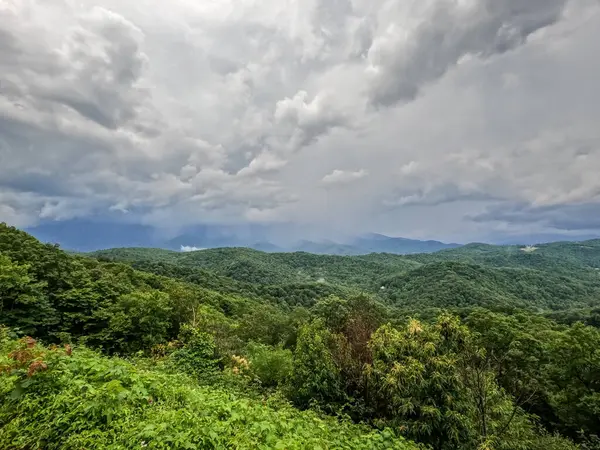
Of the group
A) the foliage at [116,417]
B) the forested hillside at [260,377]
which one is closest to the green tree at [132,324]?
the forested hillside at [260,377]

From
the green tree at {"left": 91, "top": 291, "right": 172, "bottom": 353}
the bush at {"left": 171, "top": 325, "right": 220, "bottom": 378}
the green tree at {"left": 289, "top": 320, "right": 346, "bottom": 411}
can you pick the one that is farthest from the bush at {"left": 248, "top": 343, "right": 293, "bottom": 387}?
the green tree at {"left": 91, "top": 291, "right": 172, "bottom": 353}

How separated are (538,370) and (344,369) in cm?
2819

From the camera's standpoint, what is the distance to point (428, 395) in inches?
482

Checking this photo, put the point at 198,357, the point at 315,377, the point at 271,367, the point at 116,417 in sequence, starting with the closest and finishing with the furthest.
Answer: the point at 116,417, the point at 315,377, the point at 198,357, the point at 271,367

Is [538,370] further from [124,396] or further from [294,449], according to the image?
[124,396]

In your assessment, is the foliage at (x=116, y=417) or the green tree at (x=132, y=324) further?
the green tree at (x=132, y=324)

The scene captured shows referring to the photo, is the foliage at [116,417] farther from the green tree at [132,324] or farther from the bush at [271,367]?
the green tree at [132,324]

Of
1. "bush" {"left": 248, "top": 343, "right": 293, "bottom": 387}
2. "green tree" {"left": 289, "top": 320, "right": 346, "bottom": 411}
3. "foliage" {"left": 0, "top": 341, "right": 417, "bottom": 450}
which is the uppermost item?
"foliage" {"left": 0, "top": 341, "right": 417, "bottom": 450}

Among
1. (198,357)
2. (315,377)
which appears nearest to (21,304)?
(198,357)

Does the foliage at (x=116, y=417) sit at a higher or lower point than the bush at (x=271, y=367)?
higher

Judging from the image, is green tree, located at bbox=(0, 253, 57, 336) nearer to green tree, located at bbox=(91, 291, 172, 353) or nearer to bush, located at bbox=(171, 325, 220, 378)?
green tree, located at bbox=(91, 291, 172, 353)

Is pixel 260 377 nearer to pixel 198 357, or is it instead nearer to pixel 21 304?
pixel 198 357

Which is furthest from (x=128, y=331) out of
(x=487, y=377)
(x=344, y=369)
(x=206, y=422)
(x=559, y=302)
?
(x=559, y=302)

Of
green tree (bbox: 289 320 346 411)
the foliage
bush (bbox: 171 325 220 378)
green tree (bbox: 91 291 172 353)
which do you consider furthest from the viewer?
green tree (bbox: 91 291 172 353)
